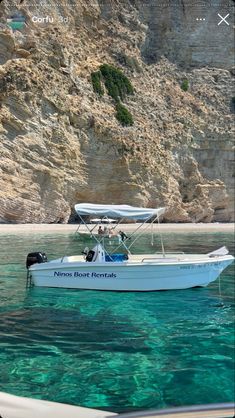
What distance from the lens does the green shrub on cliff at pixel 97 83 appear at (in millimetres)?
56281

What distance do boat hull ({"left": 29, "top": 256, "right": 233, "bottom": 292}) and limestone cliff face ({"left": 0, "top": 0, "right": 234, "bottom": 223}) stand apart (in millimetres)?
26776

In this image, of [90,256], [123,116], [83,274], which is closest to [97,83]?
[123,116]

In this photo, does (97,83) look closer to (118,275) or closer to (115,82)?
(115,82)

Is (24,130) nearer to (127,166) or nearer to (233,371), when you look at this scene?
(127,166)

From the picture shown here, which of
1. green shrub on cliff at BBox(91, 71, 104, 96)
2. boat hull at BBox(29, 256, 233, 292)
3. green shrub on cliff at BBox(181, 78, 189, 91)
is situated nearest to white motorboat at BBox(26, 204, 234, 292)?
boat hull at BBox(29, 256, 233, 292)

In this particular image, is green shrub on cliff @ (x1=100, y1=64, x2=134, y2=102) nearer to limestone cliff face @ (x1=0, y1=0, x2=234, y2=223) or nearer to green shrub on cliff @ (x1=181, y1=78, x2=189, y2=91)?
limestone cliff face @ (x1=0, y1=0, x2=234, y2=223)

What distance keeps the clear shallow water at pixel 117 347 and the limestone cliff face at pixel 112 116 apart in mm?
29552

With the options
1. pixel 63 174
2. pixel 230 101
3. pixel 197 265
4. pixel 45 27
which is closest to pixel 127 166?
pixel 63 174

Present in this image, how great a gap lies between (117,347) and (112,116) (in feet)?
160

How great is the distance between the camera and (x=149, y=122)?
6175cm

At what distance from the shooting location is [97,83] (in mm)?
56344

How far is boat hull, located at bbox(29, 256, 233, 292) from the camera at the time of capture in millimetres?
14945

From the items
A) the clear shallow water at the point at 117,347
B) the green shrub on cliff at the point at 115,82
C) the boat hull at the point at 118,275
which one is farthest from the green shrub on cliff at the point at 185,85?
the clear shallow water at the point at 117,347

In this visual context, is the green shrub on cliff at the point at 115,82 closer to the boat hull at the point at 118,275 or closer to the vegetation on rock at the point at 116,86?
the vegetation on rock at the point at 116,86
